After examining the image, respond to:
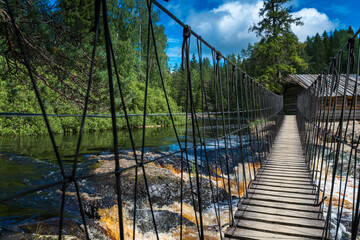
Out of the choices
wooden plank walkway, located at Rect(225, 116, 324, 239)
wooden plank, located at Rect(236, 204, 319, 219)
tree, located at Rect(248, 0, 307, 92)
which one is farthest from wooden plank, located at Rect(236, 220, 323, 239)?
tree, located at Rect(248, 0, 307, 92)

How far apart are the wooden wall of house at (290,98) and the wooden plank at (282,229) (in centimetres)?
1678

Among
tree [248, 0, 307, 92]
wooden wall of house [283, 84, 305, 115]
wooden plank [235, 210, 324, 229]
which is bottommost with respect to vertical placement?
wooden plank [235, 210, 324, 229]

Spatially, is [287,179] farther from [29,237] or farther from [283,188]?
[29,237]

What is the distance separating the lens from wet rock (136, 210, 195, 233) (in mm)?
3459

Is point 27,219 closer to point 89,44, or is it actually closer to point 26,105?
point 89,44

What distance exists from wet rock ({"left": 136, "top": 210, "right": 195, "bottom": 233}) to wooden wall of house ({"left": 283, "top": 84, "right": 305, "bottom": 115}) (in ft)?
54.0

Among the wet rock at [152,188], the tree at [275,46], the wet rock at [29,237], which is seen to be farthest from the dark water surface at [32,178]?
the tree at [275,46]

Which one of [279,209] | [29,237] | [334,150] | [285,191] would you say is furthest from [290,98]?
[29,237]

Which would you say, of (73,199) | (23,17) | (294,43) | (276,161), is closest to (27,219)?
(73,199)

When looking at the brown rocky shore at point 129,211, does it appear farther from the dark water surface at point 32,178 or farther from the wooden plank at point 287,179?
the wooden plank at point 287,179

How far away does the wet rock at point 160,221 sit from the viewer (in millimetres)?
3459

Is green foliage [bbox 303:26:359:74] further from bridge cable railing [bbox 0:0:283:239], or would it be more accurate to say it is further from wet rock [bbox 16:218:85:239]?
wet rock [bbox 16:218:85:239]

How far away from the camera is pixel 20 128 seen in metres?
10.8

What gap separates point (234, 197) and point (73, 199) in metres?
2.97
